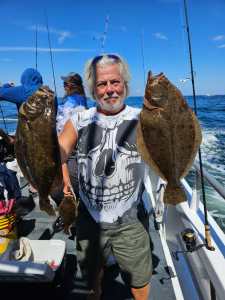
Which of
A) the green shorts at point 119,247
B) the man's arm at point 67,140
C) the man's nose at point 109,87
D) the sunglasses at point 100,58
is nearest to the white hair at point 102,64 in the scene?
the sunglasses at point 100,58

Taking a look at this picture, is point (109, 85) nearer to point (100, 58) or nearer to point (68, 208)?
point (100, 58)

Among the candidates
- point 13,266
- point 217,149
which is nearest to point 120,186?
point 13,266

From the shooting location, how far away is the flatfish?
1761 mm

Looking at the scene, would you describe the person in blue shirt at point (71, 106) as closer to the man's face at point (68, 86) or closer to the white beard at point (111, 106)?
the man's face at point (68, 86)

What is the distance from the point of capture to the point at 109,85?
227 cm

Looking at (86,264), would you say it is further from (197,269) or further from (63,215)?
(197,269)

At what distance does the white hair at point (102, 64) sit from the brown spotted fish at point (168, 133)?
0.45 meters

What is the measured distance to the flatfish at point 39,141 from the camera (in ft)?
5.78

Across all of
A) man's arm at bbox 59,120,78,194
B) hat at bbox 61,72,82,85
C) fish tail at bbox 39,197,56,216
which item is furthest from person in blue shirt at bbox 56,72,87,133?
fish tail at bbox 39,197,56,216

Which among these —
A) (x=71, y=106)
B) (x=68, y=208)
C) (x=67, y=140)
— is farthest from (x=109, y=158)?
A: (x=71, y=106)

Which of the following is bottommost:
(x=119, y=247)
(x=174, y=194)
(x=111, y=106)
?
(x=119, y=247)

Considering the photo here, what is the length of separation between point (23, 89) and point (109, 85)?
843 mm

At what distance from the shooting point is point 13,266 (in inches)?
111

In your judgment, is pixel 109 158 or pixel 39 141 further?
pixel 109 158
